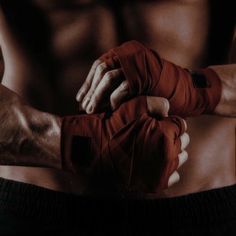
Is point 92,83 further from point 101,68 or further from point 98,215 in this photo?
point 98,215

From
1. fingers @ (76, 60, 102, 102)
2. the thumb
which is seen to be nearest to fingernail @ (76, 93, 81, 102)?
fingers @ (76, 60, 102, 102)

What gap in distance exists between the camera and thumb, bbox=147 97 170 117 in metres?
1.14

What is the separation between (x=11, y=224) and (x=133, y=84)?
0.34m

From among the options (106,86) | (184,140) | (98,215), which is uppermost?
(106,86)

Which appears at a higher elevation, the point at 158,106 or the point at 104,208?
the point at 158,106

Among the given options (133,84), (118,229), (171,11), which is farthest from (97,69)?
(118,229)

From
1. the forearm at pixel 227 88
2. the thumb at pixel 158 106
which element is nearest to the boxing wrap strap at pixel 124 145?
the thumb at pixel 158 106

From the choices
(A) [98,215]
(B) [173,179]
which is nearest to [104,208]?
(A) [98,215]

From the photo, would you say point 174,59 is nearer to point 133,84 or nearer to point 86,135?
point 133,84

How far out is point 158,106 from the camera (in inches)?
45.3

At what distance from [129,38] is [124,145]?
8.1 inches

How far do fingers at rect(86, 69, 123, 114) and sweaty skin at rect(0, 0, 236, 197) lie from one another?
5 cm

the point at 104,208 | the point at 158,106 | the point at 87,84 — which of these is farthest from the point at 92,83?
the point at 104,208

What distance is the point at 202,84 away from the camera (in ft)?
3.85
